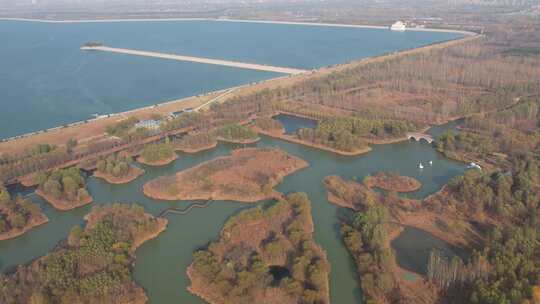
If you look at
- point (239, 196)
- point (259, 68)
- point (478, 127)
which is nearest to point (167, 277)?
point (239, 196)

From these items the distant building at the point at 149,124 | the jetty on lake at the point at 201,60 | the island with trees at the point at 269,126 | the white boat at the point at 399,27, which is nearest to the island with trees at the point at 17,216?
the distant building at the point at 149,124

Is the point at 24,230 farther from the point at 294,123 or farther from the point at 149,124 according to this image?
the point at 294,123

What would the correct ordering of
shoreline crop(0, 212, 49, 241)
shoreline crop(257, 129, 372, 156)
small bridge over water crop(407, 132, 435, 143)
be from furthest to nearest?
small bridge over water crop(407, 132, 435, 143) < shoreline crop(257, 129, 372, 156) < shoreline crop(0, 212, 49, 241)

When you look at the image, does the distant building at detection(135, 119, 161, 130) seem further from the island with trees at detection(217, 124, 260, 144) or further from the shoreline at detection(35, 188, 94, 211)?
the shoreline at detection(35, 188, 94, 211)

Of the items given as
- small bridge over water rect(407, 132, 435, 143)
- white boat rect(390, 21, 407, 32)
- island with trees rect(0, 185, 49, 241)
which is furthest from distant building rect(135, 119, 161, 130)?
white boat rect(390, 21, 407, 32)

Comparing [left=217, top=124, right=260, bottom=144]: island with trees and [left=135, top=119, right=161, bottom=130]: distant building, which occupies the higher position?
[left=135, top=119, right=161, bottom=130]: distant building

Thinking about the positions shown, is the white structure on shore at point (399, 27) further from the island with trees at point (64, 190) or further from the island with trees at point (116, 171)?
the island with trees at point (64, 190)
